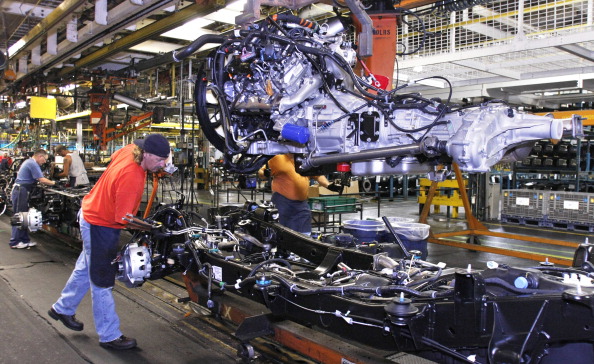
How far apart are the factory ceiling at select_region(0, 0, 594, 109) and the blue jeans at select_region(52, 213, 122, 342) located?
292 centimetres

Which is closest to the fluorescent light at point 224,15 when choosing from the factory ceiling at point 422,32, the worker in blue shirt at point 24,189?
the factory ceiling at point 422,32

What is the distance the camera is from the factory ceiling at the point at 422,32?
19.5 feet

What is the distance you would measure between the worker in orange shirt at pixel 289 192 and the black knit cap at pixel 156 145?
1686mm

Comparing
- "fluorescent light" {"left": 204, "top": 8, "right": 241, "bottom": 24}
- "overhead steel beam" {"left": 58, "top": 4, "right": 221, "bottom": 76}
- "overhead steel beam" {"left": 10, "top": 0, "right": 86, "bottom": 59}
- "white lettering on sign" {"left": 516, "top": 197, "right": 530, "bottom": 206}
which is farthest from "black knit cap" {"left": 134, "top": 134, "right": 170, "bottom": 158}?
"white lettering on sign" {"left": 516, "top": 197, "right": 530, "bottom": 206}

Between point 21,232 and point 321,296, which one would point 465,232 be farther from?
point 21,232

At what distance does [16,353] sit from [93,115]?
31.4 feet

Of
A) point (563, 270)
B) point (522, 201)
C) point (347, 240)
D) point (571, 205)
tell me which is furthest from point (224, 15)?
point (571, 205)

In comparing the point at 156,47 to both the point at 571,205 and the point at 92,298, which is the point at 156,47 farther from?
the point at 571,205

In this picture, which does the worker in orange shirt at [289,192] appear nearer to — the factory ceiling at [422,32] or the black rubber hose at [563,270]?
the factory ceiling at [422,32]

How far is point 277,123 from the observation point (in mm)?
3494

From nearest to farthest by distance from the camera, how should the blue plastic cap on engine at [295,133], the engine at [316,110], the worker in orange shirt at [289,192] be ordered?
the engine at [316,110] < the blue plastic cap on engine at [295,133] < the worker in orange shirt at [289,192]

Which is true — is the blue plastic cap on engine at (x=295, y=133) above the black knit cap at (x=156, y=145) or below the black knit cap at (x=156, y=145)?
above

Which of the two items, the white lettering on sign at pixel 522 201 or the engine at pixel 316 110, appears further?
the white lettering on sign at pixel 522 201

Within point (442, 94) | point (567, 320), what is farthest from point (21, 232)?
point (442, 94)
